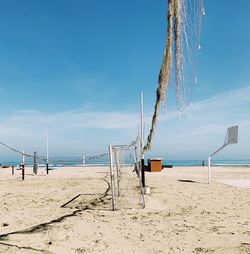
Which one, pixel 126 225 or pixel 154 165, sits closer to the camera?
pixel 126 225

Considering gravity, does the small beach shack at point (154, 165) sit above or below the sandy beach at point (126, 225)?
above

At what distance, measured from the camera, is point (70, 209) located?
10.0 m

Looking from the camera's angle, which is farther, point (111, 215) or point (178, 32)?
point (111, 215)

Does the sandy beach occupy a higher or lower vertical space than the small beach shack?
lower

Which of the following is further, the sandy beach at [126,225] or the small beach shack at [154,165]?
the small beach shack at [154,165]

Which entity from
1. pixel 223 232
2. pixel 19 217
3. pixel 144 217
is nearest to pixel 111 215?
pixel 144 217

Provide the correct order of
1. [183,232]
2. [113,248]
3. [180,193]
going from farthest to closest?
[180,193] → [183,232] → [113,248]

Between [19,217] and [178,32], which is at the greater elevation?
[178,32]

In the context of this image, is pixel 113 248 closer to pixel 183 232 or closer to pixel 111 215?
pixel 183 232

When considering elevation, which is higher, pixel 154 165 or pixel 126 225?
pixel 154 165

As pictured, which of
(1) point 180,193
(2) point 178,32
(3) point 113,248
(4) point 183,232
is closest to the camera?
(2) point 178,32

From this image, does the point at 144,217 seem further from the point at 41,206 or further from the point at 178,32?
the point at 178,32

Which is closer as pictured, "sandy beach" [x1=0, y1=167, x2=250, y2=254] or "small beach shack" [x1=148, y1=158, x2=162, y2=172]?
"sandy beach" [x1=0, y1=167, x2=250, y2=254]

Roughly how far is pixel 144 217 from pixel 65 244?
280 cm
